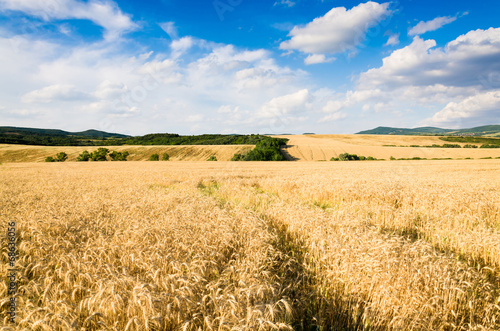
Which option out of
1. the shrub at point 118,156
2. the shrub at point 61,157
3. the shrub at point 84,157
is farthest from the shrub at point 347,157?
the shrub at point 61,157

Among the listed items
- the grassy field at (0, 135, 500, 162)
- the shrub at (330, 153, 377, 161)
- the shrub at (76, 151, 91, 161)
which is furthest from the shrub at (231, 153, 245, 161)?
the shrub at (76, 151, 91, 161)

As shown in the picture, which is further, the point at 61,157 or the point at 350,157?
the point at 61,157

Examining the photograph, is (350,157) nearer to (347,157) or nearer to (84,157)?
(347,157)

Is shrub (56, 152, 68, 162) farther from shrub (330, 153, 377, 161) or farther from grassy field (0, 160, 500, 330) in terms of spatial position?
grassy field (0, 160, 500, 330)

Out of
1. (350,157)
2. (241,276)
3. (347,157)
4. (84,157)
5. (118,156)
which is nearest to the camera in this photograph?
(241,276)

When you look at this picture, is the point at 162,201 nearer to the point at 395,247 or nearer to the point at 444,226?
the point at 395,247

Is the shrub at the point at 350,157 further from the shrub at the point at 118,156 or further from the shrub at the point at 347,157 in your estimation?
the shrub at the point at 118,156

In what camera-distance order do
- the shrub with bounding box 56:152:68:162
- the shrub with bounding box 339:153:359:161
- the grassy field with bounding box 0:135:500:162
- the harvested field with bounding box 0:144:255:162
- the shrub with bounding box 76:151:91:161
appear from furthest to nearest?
the shrub with bounding box 76:151:91:161, the shrub with bounding box 56:152:68:162, the harvested field with bounding box 0:144:255:162, the grassy field with bounding box 0:135:500:162, the shrub with bounding box 339:153:359:161

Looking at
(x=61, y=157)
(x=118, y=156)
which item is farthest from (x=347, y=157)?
(x=61, y=157)

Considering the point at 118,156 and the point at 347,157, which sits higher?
the point at 118,156

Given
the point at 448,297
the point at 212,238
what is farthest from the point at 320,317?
the point at 212,238

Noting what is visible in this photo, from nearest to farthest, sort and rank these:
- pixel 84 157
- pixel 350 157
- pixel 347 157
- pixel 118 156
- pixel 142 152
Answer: pixel 347 157, pixel 350 157, pixel 118 156, pixel 84 157, pixel 142 152

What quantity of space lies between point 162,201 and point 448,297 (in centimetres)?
814

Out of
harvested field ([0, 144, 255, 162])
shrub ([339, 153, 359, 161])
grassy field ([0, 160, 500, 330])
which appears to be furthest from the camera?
harvested field ([0, 144, 255, 162])
